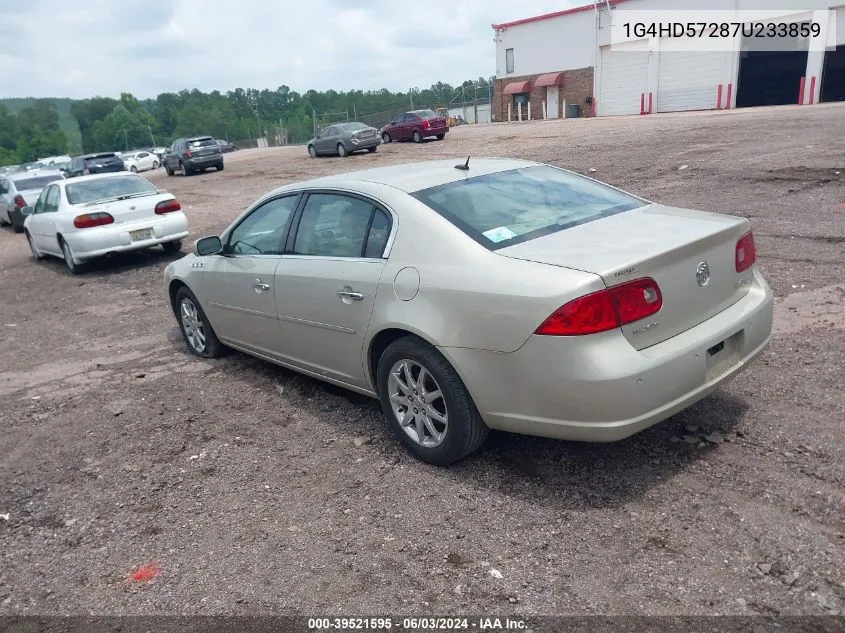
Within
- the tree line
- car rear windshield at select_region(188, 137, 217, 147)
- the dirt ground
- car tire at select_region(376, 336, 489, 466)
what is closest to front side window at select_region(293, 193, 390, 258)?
car tire at select_region(376, 336, 489, 466)

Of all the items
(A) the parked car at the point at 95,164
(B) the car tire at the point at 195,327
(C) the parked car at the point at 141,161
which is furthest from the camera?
(C) the parked car at the point at 141,161

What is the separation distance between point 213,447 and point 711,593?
10.1 feet

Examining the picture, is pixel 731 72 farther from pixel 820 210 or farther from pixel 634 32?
pixel 820 210

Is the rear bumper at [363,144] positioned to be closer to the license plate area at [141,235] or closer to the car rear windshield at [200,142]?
the car rear windshield at [200,142]

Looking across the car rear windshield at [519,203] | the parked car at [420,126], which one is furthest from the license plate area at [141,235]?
the parked car at [420,126]

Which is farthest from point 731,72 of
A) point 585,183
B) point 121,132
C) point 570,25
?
point 121,132

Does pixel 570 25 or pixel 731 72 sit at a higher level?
pixel 570 25

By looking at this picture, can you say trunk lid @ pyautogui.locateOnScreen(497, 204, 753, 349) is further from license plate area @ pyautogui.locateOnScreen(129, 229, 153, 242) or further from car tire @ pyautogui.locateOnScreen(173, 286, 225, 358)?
license plate area @ pyautogui.locateOnScreen(129, 229, 153, 242)

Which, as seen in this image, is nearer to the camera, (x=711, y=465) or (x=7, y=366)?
(x=711, y=465)

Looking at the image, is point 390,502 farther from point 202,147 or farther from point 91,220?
point 202,147

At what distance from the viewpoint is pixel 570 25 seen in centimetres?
4416

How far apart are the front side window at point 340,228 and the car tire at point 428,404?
26.3 inches

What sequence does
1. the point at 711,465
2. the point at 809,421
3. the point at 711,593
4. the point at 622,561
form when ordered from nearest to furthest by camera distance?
the point at 711,593 < the point at 622,561 < the point at 711,465 < the point at 809,421

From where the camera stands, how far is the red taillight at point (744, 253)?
371 cm
